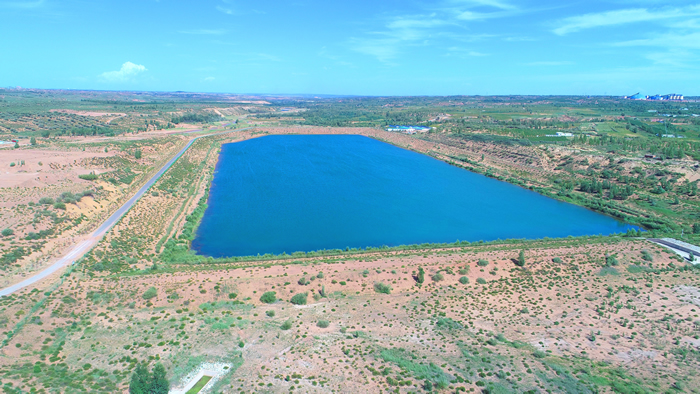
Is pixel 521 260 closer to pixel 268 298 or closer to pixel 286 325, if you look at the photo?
pixel 286 325

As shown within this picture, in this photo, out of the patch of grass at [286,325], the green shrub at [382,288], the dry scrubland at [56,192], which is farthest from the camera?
the dry scrubland at [56,192]

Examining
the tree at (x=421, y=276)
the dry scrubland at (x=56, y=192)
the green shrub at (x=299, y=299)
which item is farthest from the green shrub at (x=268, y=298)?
the dry scrubland at (x=56, y=192)

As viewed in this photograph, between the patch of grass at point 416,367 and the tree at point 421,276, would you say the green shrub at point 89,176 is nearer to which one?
the tree at point 421,276

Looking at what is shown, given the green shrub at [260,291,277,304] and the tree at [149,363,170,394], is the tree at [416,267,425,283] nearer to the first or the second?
the green shrub at [260,291,277,304]

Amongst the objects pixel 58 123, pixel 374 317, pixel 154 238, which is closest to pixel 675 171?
pixel 374 317

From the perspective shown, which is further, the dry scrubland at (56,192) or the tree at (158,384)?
the dry scrubland at (56,192)

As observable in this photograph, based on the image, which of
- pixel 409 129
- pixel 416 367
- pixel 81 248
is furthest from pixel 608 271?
pixel 409 129
